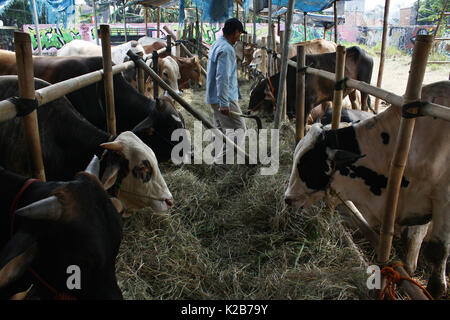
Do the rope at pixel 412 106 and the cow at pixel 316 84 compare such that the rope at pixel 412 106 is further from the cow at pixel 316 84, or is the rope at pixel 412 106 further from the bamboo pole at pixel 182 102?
the cow at pixel 316 84

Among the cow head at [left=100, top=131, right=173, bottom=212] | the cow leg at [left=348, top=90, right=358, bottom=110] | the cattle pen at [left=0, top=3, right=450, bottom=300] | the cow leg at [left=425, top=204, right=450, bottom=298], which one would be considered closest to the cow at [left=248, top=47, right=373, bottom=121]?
the cow leg at [left=348, top=90, right=358, bottom=110]

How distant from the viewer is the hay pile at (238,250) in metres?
2.64

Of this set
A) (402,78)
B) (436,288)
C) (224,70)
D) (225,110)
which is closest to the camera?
(436,288)

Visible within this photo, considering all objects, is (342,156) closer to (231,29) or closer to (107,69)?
(107,69)

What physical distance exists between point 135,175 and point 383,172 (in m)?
1.99

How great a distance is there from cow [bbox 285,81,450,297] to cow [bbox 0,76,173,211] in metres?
1.20

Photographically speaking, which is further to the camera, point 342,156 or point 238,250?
point 238,250

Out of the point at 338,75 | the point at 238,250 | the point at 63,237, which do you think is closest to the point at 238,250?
the point at 238,250

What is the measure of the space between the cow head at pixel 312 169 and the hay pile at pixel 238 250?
0.48 m

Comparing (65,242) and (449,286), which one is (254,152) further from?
(65,242)

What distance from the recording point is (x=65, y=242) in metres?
1.61

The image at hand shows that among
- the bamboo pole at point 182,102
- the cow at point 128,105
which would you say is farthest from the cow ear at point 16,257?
the bamboo pole at point 182,102

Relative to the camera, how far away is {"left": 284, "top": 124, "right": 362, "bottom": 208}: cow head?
2.86 meters

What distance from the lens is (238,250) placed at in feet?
11.0
